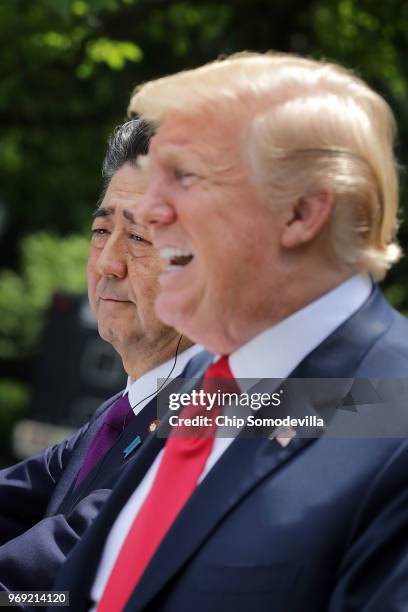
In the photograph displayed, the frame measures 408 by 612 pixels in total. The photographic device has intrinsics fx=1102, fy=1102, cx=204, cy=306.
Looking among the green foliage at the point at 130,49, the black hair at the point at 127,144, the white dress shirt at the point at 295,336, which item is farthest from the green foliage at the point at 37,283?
the white dress shirt at the point at 295,336

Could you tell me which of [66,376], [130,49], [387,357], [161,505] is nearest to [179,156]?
[387,357]

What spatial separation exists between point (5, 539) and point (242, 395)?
3.09 feet

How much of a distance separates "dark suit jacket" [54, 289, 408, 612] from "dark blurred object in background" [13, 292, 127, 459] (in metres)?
9.11

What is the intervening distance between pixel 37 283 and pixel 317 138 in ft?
40.7

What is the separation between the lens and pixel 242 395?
179 centimetres

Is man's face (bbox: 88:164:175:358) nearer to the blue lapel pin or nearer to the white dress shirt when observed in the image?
the blue lapel pin

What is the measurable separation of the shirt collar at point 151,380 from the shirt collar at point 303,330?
68 centimetres

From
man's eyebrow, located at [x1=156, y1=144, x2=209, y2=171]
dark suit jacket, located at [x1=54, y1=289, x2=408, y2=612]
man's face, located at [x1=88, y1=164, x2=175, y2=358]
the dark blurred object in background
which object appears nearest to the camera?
dark suit jacket, located at [x1=54, y1=289, x2=408, y2=612]

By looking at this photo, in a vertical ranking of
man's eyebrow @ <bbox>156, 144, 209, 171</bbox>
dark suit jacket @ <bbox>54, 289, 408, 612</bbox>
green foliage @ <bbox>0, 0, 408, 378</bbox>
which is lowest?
dark suit jacket @ <bbox>54, 289, 408, 612</bbox>

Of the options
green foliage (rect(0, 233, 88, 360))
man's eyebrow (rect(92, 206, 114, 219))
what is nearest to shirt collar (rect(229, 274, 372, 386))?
man's eyebrow (rect(92, 206, 114, 219))

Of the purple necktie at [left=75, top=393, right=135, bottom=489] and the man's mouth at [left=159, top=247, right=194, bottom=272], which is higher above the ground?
the man's mouth at [left=159, top=247, right=194, bottom=272]

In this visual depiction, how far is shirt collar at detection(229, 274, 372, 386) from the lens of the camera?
5.74 ft

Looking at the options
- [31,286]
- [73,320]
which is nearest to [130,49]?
[73,320]

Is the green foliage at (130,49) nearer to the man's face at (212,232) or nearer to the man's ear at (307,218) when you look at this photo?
the man's face at (212,232)
